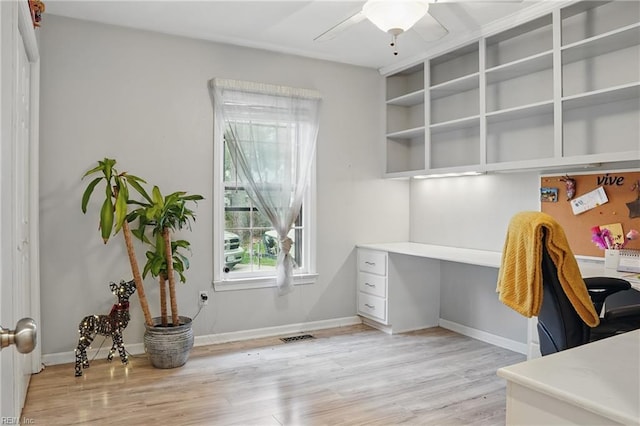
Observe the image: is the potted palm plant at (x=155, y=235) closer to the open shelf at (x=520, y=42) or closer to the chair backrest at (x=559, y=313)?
the chair backrest at (x=559, y=313)

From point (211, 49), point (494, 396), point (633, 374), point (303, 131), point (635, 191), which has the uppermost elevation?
point (211, 49)

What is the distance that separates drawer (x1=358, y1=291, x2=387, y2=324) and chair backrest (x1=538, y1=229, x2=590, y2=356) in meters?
2.24

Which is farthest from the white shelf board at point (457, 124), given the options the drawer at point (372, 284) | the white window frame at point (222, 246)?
the drawer at point (372, 284)

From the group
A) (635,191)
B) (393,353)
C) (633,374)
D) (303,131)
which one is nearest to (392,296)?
(393,353)

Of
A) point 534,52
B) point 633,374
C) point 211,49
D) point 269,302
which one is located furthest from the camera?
point 269,302

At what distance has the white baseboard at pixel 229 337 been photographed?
11.4 feet

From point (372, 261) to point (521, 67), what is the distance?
83.6 inches

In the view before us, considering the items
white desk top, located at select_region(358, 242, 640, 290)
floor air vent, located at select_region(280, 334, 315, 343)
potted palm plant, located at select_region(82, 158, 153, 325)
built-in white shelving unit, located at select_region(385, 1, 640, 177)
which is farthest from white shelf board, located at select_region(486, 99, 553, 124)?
potted palm plant, located at select_region(82, 158, 153, 325)

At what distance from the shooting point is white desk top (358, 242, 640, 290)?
282 cm

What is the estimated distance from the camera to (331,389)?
300cm

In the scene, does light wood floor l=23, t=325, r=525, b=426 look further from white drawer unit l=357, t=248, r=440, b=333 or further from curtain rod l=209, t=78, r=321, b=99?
curtain rod l=209, t=78, r=321, b=99

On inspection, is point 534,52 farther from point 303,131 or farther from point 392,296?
point 392,296

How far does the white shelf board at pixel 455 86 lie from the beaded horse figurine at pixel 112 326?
3061 millimetres

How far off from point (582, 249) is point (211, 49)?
3.36 m
